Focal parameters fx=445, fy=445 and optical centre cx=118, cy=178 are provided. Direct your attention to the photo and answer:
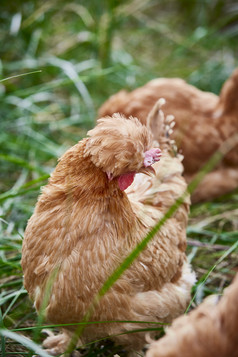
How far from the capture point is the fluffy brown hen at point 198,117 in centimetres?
354

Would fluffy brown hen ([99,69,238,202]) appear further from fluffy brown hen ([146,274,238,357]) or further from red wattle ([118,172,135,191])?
fluffy brown hen ([146,274,238,357])

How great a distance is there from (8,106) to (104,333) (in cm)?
262

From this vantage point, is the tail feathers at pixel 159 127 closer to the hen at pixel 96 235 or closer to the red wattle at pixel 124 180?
the hen at pixel 96 235

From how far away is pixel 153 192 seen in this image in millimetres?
2305

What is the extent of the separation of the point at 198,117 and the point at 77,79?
109cm

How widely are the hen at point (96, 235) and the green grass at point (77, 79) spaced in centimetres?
35

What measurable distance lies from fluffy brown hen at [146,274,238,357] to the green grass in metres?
0.95

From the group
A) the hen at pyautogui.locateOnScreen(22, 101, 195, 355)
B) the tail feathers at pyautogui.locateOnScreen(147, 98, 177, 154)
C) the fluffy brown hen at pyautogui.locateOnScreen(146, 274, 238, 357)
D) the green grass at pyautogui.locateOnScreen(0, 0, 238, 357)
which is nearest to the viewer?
the fluffy brown hen at pyautogui.locateOnScreen(146, 274, 238, 357)

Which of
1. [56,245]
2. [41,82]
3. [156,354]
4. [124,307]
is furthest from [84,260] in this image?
[41,82]

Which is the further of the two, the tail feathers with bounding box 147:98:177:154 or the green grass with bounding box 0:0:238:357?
the green grass with bounding box 0:0:238:357

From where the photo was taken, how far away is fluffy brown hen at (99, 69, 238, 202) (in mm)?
3545

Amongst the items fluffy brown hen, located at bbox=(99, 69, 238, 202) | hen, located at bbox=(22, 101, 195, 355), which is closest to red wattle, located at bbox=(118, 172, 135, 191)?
Answer: hen, located at bbox=(22, 101, 195, 355)

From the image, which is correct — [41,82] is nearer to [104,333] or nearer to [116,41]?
[116,41]

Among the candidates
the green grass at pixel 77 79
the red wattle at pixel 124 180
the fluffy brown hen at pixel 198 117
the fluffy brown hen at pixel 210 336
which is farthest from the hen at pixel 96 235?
the fluffy brown hen at pixel 198 117
